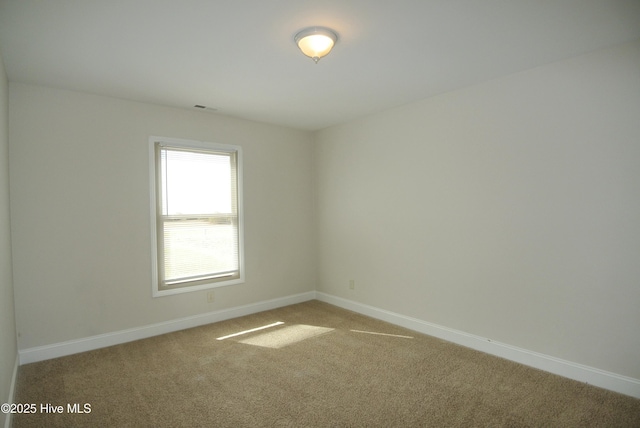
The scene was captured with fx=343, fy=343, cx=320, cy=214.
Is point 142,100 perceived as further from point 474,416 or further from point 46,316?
point 474,416

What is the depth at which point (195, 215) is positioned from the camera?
13.4 ft

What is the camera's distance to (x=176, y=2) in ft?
6.32

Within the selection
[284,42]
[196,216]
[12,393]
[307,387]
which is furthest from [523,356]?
[12,393]

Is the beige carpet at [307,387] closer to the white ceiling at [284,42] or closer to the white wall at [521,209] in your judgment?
the white wall at [521,209]

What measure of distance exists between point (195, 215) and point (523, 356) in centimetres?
364

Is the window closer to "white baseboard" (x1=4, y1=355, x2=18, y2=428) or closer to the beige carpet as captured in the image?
the beige carpet

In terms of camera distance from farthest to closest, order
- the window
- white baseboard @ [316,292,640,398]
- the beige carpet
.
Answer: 1. the window
2. white baseboard @ [316,292,640,398]
3. the beige carpet

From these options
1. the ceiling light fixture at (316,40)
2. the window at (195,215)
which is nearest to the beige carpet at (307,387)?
the window at (195,215)

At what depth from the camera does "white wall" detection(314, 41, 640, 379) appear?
252 cm

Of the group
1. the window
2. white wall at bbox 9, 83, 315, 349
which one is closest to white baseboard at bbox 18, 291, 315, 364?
white wall at bbox 9, 83, 315, 349

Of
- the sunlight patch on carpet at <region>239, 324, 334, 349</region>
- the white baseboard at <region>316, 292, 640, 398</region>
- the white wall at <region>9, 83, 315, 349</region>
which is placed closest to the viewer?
the white baseboard at <region>316, 292, 640, 398</region>

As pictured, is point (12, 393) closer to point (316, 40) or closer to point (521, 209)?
point (316, 40)

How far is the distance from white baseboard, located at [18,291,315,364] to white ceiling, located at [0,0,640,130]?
2.41 metres

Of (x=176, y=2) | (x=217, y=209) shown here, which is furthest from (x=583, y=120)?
(x=217, y=209)
